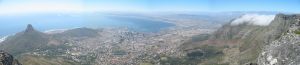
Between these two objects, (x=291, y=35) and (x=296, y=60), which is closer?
(x=296, y=60)

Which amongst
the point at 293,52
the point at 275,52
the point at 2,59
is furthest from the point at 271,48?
the point at 2,59

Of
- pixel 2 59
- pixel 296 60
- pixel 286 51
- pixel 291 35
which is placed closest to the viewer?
pixel 296 60

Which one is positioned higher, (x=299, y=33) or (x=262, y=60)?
(x=299, y=33)

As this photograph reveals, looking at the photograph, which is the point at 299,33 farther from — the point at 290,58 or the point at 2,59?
the point at 2,59

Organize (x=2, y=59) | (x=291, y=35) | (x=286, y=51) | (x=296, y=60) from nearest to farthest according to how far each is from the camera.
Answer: (x=296, y=60) < (x=286, y=51) < (x=291, y=35) < (x=2, y=59)

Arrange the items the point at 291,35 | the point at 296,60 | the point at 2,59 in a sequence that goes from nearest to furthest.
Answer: the point at 296,60 → the point at 291,35 → the point at 2,59

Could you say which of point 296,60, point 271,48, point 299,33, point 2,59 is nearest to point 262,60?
point 271,48

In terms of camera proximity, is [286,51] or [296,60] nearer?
[296,60]

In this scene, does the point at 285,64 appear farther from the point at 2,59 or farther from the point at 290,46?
the point at 2,59
